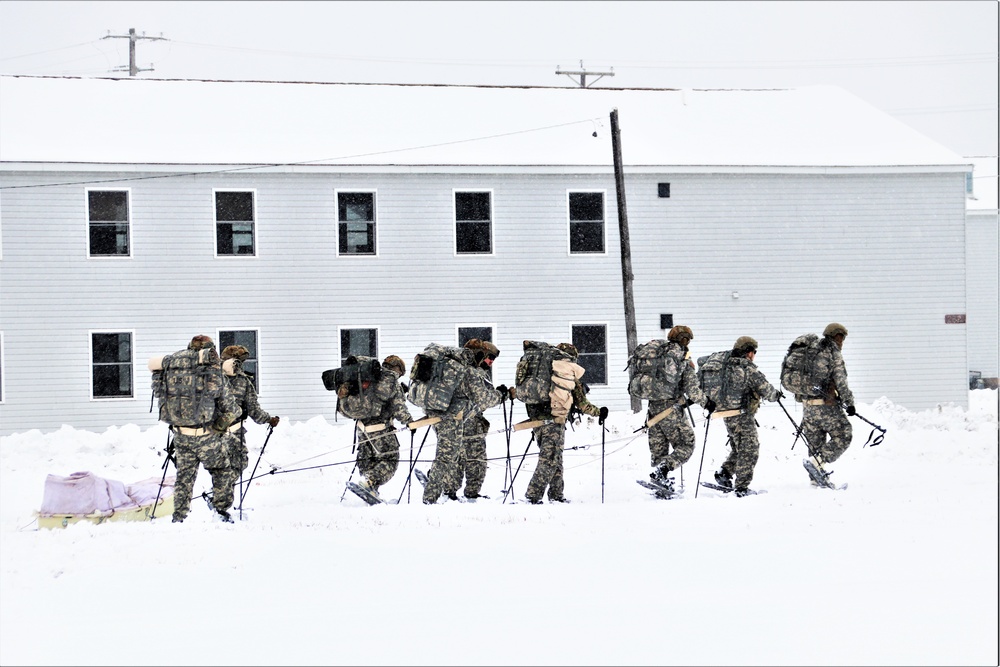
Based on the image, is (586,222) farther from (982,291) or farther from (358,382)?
(982,291)

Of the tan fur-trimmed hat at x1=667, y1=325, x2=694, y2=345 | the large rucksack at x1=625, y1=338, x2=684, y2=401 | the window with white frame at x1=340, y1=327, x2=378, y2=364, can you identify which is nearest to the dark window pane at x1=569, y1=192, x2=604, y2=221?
the window with white frame at x1=340, y1=327, x2=378, y2=364

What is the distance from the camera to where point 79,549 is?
31.4ft

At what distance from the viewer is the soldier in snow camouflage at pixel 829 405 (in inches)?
517

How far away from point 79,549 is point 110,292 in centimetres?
1381

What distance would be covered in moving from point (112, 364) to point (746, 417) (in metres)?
13.5

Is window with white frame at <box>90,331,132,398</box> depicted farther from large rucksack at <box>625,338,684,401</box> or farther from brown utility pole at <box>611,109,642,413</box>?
large rucksack at <box>625,338,684,401</box>

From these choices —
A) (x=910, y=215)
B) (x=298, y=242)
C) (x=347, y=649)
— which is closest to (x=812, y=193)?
(x=910, y=215)

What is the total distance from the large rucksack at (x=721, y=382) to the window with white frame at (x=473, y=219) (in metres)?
10.9

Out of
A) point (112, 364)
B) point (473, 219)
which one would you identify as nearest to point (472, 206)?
point (473, 219)

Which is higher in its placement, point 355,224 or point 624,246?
point 355,224

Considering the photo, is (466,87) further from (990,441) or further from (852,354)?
(990,441)

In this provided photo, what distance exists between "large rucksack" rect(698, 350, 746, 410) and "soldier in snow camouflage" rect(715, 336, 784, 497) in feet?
0.04

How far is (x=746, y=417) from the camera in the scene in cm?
1320

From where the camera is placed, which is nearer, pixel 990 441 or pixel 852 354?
pixel 990 441
